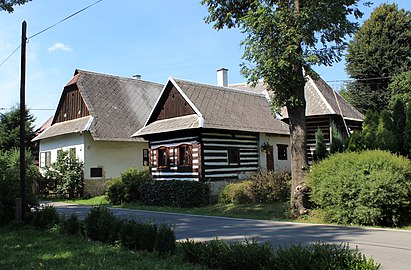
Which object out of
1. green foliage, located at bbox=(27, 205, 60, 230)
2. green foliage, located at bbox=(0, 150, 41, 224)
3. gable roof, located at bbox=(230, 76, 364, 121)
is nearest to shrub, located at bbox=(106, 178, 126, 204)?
green foliage, located at bbox=(0, 150, 41, 224)

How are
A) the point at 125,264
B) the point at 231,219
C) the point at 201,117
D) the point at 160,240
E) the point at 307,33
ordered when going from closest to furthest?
1. the point at 125,264
2. the point at 160,240
3. the point at 307,33
4. the point at 231,219
5. the point at 201,117

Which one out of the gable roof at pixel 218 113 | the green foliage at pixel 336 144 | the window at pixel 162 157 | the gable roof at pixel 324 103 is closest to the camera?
the gable roof at pixel 218 113

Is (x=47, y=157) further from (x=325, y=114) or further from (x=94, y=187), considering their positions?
(x=325, y=114)

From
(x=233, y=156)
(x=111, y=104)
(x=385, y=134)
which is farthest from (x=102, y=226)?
(x=111, y=104)

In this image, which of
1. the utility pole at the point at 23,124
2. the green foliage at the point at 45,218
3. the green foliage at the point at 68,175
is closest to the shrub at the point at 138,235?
the green foliage at the point at 45,218

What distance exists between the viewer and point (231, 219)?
591 inches

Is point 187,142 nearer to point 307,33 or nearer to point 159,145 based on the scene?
point 159,145

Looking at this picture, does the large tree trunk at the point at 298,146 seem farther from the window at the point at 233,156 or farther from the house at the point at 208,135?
the window at the point at 233,156

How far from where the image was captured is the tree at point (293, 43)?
13.7 metres

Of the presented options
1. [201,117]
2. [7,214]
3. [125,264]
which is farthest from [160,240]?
[201,117]

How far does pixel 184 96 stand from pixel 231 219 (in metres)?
9.71

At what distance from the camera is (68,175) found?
27.3 metres

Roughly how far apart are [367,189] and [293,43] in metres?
5.62

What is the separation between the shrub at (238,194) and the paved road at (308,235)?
14.0ft
